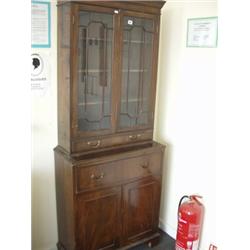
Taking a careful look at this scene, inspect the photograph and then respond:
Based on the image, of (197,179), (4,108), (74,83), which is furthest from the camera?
(197,179)

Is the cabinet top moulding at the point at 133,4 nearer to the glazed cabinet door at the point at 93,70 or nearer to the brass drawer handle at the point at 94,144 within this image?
the glazed cabinet door at the point at 93,70

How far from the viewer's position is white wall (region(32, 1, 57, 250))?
2188mm

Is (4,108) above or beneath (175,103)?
above

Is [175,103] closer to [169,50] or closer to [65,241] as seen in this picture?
[169,50]

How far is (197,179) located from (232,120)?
1.71m

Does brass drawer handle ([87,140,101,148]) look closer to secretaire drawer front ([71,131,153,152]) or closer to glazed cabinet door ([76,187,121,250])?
secretaire drawer front ([71,131,153,152])

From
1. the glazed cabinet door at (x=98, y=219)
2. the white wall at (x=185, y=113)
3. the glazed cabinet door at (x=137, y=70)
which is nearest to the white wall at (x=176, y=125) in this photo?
the white wall at (x=185, y=113)

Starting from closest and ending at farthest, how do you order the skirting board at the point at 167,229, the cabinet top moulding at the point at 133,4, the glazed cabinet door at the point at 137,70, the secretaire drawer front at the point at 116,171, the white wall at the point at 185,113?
the cabinet top moulding at the point at 133,4, the secretaire drawer front at the point at 116,171, the glazed cabinet door at the point at 137,70, the white wall at the point at 185,113, the skirting board at the point at 167,229

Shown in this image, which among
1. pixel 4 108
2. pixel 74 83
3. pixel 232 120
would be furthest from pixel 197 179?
pixel 4 108

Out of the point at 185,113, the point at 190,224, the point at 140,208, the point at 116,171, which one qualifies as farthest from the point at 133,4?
the point at 190,224

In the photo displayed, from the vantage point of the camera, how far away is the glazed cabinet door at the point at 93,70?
6.51 feet

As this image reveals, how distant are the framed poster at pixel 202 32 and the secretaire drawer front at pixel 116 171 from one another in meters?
0.91

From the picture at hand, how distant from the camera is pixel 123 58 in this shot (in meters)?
2.21

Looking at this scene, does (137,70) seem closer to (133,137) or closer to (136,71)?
(136,71)
